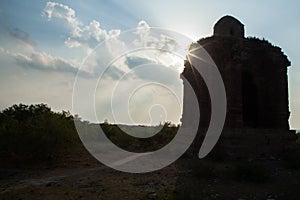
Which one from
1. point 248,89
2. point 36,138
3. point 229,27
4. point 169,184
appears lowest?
point 169,184

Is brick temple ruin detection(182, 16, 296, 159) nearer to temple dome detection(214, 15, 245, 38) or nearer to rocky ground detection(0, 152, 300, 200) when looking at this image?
temple dome detection(214, 15, 245, 38)

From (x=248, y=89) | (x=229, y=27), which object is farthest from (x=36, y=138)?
(x=248, y=89)

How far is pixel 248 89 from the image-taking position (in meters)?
14.6

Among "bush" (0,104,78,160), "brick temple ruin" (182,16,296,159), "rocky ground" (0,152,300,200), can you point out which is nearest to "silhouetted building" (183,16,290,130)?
"brick temple ruin" (182,16,296,159)

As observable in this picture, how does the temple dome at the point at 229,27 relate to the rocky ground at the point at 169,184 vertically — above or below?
above

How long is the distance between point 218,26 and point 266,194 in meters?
8.77

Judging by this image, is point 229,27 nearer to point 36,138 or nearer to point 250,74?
point 250,74

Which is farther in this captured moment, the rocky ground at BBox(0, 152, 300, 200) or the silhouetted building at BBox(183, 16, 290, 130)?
the silhouetted building at BBox(183, 16, 290, 130)

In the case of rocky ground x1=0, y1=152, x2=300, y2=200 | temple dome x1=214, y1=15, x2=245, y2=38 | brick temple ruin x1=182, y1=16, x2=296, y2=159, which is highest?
temple dome x1=214, y1=15, x2=245, y2=38

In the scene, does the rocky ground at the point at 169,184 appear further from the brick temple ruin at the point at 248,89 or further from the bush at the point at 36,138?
the bush at the point at 36,138

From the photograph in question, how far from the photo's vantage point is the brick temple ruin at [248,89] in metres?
12.1

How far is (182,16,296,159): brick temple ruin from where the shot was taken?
12.1m

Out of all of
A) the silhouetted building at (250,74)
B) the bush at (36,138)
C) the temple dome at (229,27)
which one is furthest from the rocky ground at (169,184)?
the temple dome at (229,27)

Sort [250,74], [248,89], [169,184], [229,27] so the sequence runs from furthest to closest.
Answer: [248,89] < [250,74] < [229,27] < [169,184]
